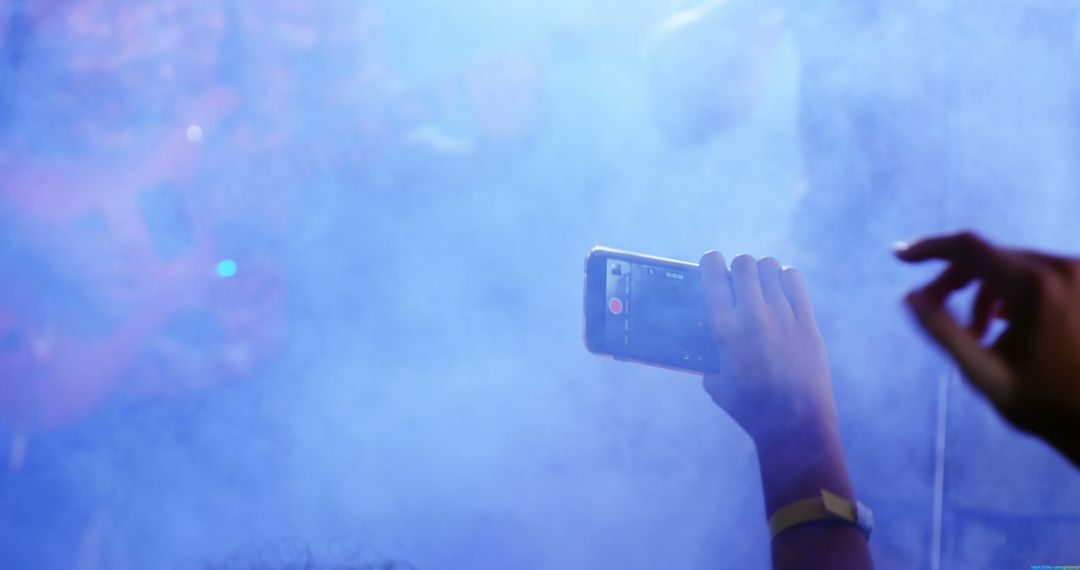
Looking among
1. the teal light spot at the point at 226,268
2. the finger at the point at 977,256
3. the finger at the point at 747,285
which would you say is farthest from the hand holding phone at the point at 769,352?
the teal light spot at the point at 226,268

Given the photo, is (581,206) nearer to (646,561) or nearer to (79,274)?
(646,561)

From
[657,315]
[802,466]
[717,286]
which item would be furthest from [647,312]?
[802,466]

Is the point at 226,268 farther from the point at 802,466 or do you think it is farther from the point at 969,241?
the point at 969,241

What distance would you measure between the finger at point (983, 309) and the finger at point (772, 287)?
0.34 meters

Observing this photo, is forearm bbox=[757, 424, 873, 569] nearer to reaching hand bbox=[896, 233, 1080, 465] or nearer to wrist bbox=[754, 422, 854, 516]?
wrist bbox=[754, 422, 854, 516]

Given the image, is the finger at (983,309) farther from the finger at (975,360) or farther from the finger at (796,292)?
the finger at (796,292)

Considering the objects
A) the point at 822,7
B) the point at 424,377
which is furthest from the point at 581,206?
the point at 822,7

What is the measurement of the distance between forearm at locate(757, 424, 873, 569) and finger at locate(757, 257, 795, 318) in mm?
97

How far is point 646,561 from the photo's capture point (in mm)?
965

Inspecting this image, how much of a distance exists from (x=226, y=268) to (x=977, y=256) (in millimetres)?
Result: 859

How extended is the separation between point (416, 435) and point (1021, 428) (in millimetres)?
784

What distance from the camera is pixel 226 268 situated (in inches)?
36.5

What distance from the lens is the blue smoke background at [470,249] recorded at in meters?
0.91

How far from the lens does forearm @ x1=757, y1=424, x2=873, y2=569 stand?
494mm
